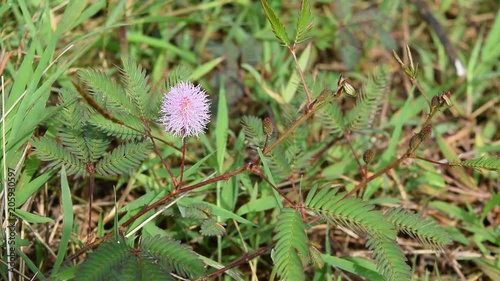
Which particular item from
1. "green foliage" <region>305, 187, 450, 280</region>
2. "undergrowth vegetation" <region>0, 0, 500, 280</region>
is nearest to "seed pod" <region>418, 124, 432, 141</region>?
"undergrowth vegetation" <region>0, 0, 500, 280</region>

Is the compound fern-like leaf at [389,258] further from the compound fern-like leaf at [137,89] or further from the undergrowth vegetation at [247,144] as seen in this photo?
the compound fern-like leaf at [137,89]

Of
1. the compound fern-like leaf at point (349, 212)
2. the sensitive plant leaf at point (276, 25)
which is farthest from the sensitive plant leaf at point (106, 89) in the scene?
the compound fern-like leaf at point (349, 212)

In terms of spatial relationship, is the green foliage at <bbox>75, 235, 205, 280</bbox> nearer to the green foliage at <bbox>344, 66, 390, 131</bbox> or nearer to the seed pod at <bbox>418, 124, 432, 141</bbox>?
the seed pod at <bbox>418, 124, 432, 141</bbox>

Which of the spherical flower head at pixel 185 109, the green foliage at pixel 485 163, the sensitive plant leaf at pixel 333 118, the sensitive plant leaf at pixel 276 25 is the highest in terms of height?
the sensitive plant leaf at pixel 333 118

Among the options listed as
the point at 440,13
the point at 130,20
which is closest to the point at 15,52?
the point at 130,20

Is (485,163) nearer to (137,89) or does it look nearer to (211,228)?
(211,228)

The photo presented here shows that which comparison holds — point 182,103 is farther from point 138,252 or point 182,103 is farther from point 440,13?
point 440,13

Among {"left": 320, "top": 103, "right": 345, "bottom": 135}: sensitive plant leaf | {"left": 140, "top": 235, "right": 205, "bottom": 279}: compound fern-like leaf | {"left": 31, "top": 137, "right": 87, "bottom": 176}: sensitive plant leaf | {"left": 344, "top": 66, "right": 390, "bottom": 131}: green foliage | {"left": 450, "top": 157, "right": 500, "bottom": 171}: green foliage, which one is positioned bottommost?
{"left": 140, "top": 235, "right": 205, "bottom": 279}: compound fern-like leaf
